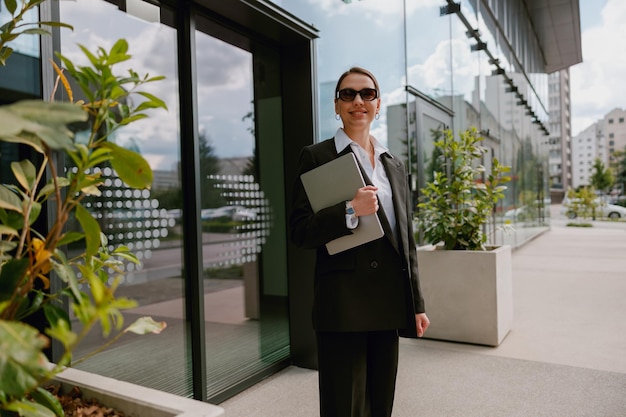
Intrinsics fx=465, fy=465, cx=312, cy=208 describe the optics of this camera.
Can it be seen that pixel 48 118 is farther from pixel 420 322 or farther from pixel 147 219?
pixel 147 219

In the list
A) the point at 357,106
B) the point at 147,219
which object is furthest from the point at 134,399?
the point at 147,219

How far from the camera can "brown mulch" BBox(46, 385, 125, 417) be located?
3.77 ft

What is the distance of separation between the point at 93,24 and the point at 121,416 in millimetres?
1900

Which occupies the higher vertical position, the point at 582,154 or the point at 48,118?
the point at 582,154

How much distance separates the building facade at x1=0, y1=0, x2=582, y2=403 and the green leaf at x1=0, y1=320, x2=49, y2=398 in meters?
1.49

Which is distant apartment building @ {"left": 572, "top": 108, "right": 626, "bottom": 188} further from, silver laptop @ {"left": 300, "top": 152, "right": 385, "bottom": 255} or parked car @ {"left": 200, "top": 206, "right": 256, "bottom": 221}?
silver laptop @ {"left": 300, "top": 152, "right": 385, "bottom": 255}

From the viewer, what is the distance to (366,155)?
1.87 meters

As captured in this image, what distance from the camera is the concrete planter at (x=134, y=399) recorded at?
3.42ft

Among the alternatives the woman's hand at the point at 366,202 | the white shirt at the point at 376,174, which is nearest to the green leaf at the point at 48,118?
the woman's hand at the point at 366,202

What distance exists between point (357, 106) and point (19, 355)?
149 cm

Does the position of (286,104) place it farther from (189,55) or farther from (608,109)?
(608,109)

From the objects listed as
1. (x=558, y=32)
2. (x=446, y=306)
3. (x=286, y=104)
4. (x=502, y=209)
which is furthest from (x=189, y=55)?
(x=558, y=32)

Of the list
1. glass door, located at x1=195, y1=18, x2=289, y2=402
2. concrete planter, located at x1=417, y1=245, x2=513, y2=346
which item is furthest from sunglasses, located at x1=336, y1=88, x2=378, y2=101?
concrete planter, located at x1=417, y1=245, x2=513, y2=346

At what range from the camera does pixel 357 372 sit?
174 centimetres
